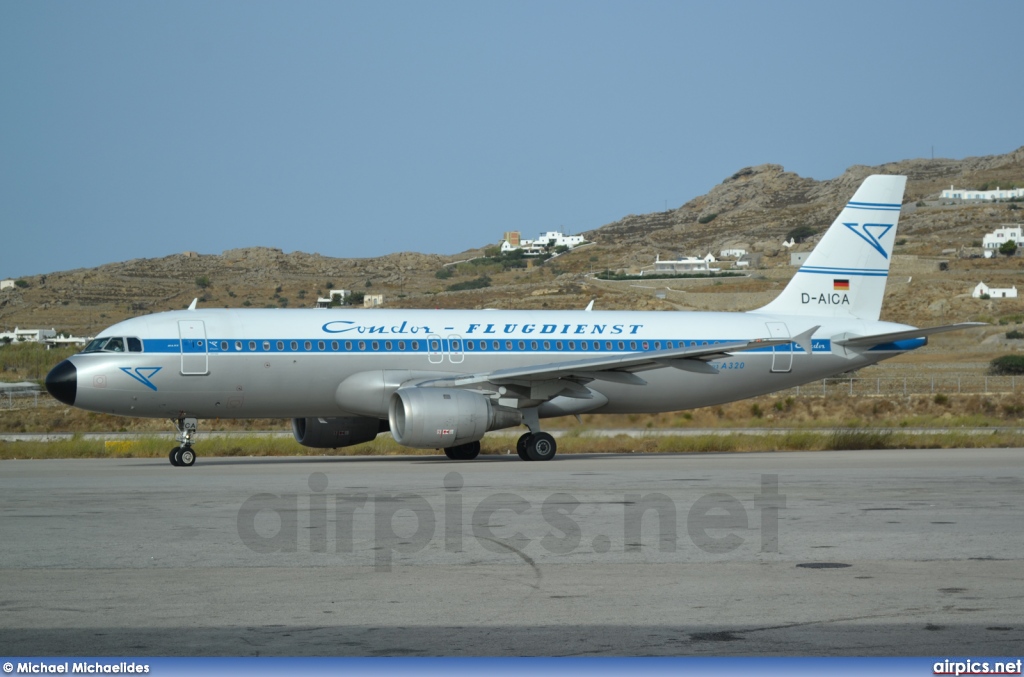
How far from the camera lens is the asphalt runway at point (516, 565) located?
7441mm

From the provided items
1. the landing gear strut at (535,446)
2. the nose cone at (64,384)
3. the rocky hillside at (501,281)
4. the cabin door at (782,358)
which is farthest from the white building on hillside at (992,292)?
the nose cone at (64,384)

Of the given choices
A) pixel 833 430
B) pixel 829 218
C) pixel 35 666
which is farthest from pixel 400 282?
pixel 35 666

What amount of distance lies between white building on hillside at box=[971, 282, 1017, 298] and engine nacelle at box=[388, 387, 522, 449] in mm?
75711

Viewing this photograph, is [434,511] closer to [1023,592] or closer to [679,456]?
[1023,592]

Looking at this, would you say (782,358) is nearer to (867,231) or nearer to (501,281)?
(867,231)

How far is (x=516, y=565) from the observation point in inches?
406

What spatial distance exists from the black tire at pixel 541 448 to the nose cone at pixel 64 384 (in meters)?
8.64

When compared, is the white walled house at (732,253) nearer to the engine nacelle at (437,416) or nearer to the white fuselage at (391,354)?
the white fuselage at (391,354)

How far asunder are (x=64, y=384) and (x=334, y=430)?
5.34 metres

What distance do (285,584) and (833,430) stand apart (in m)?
24.9

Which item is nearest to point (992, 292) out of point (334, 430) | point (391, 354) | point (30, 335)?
point (30, 335)

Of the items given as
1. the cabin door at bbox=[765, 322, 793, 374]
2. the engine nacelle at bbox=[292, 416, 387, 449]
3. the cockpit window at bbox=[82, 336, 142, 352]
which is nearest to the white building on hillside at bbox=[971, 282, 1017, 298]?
the cabin door at bbox=[765, 322, 793, 374]

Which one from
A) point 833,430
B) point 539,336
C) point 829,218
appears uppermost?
point 829,218

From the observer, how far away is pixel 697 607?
8.40 m
